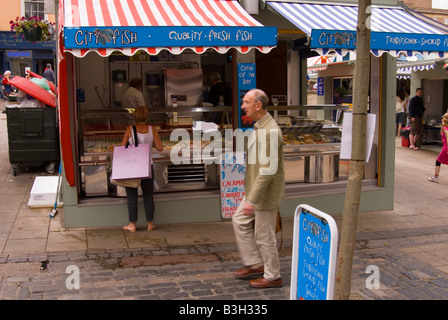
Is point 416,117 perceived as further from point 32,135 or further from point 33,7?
point 33,7

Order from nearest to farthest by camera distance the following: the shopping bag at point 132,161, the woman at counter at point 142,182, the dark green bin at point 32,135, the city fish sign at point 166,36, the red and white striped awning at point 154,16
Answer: the city fish sign at point 166,36 → the red and white striped awning at point 154,16 → the shopping bag at point 132,161 → the woman at counter at point 142,182 → the dark green bin at point 32,135

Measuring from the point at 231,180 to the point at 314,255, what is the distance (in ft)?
11.3

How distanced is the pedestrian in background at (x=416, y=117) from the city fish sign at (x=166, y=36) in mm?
10355

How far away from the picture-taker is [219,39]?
558cm

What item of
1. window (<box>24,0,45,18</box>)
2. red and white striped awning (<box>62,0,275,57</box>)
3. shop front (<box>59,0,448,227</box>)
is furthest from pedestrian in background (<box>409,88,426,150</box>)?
window (<box>24,0,45,18</box>)

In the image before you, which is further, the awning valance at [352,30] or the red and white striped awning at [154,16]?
the awning valance at [352,30]

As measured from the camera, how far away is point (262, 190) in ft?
14.8

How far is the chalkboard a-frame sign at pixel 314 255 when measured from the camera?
3357 mm

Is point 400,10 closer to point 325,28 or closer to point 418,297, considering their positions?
point 325,28

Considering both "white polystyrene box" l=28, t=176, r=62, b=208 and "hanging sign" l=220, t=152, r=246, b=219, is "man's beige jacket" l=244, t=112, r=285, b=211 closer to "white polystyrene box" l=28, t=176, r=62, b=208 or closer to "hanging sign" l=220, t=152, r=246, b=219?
"hanging sign" l=220, t=152, r=246, b=219

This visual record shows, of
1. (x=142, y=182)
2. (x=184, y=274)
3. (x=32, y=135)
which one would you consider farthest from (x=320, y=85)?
(x=184, y=274)

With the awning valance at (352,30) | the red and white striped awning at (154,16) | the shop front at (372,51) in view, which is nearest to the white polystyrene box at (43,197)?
the red and white striped awning at (154,16)

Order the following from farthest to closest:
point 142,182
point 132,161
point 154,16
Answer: point 142,182 < point 132,161 < point 154,16

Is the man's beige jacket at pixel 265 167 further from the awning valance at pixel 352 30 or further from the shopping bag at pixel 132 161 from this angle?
the shopping bag at pixel 132 161
